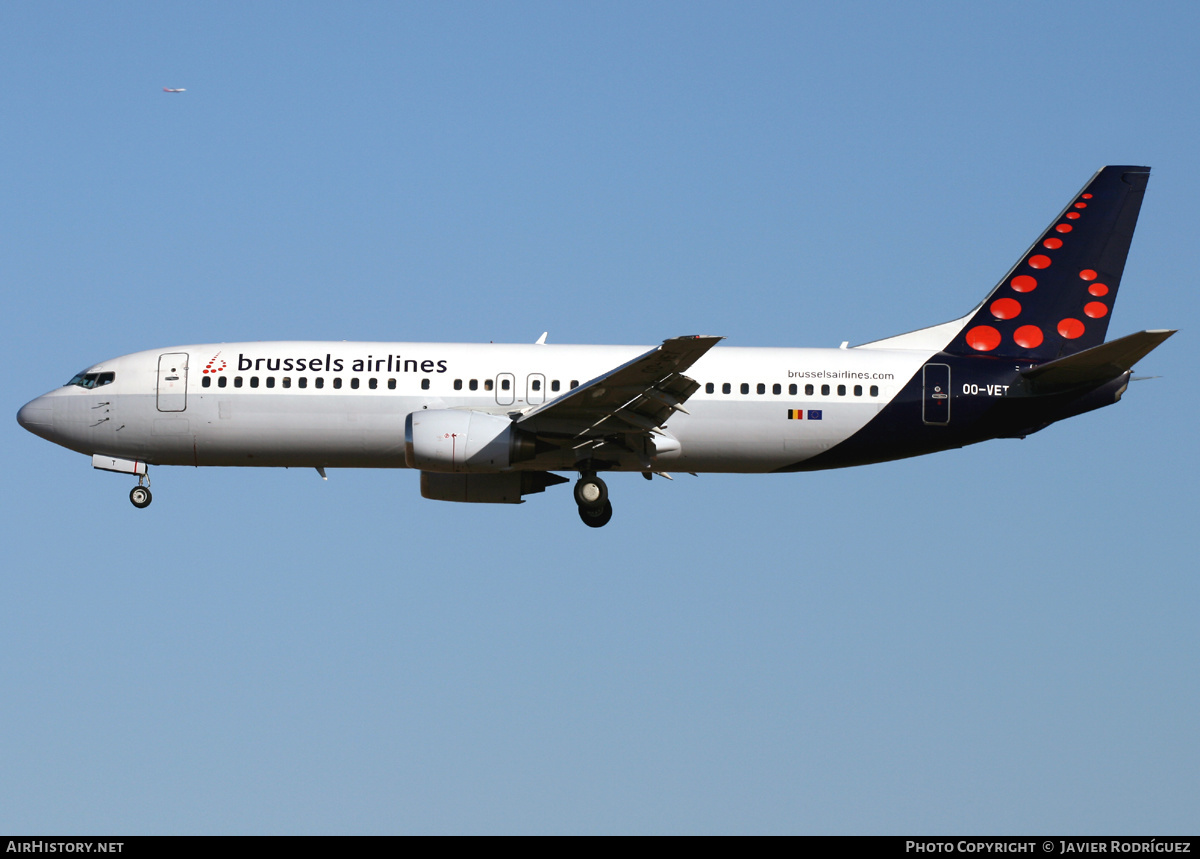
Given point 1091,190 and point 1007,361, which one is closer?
point 1007,361

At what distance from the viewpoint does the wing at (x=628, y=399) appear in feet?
103

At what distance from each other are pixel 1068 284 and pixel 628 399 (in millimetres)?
12797

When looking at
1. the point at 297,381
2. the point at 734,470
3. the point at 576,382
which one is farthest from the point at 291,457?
the point at 734,470

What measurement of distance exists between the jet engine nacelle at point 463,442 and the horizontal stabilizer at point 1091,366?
12.2 meters

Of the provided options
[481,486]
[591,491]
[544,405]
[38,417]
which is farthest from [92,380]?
[591,491]

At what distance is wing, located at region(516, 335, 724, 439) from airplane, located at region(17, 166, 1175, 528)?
0.26 ft

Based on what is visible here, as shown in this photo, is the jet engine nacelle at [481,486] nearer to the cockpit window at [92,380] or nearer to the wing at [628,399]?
the wing at [628,399]

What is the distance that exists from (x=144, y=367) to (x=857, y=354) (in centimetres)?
1725

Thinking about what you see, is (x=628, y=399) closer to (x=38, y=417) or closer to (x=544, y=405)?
(x=544, y=405)

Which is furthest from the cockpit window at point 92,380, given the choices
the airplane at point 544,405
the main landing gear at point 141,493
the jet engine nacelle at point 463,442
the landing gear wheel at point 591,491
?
the landing gear wheel at point 591,491

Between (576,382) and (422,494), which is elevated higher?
(576,382)

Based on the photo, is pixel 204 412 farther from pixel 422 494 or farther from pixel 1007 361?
pixel 1007 361
